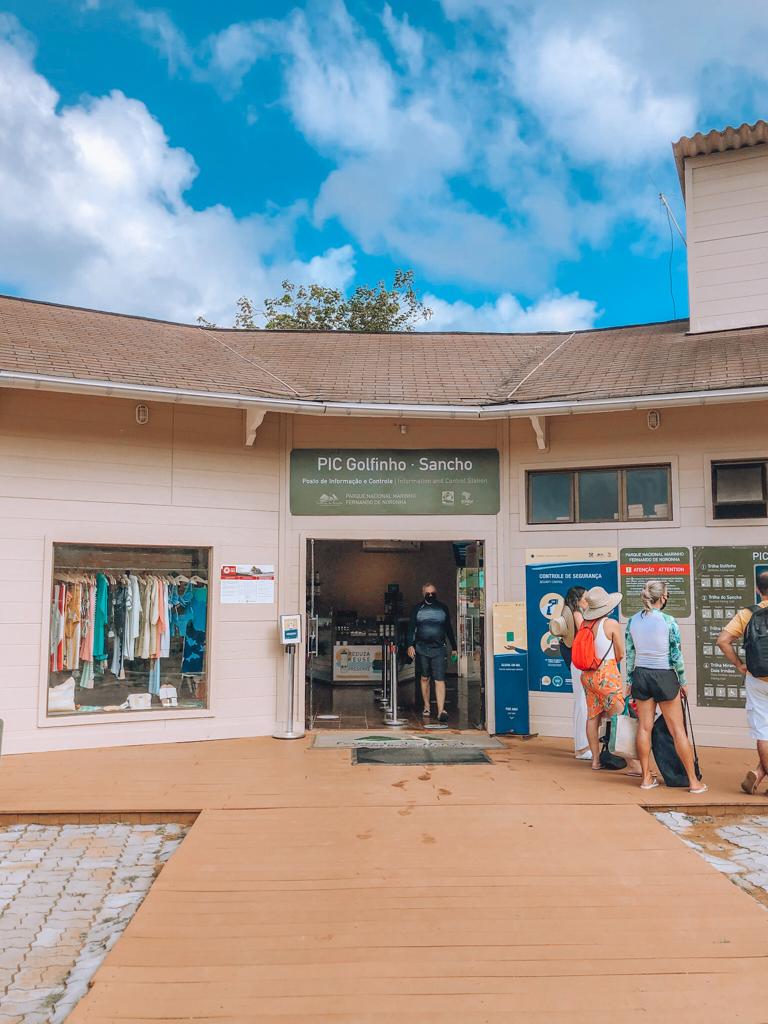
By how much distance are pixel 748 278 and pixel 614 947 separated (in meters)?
8.23

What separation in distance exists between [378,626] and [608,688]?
6.94 metres

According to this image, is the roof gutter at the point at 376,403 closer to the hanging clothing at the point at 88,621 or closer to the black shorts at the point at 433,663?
the hanging clothing at the point at 88,621

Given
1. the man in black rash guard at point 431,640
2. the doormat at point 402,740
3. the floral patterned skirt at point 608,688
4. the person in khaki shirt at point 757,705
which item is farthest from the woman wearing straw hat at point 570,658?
the man in black rash guard at point 431,640

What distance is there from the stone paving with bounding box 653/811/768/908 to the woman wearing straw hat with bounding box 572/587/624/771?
1035 mm

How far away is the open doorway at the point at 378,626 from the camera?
927cm

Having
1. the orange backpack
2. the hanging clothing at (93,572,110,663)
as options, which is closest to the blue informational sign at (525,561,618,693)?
the orange backpack

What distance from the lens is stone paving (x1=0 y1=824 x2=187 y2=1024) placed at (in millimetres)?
3051

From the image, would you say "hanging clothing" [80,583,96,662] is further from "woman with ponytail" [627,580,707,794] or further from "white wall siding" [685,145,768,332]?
"white wall siding" [685,145,768,332]

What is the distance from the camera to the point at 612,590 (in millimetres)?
7750

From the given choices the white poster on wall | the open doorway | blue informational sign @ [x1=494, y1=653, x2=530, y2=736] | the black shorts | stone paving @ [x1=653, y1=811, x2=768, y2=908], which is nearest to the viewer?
→ stone paving @ [x1=653, y1=811, x2=768, y2=908]

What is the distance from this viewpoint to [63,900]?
3.93m

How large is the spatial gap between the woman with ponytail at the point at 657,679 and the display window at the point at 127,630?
4286mm

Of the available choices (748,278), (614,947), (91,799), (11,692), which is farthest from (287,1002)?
(748,278)

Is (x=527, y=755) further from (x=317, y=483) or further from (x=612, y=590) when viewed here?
(x=317, y=483)
